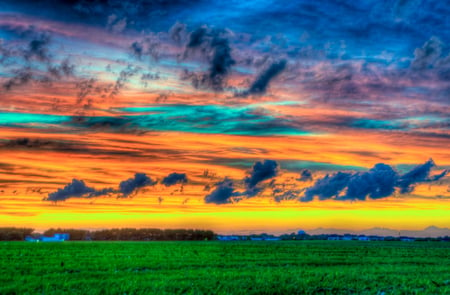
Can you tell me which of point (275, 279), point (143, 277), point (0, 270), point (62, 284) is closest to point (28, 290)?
point (62, 284)

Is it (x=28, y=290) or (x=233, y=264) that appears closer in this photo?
(x=28, y=290)

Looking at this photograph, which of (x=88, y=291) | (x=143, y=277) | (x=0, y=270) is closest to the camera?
(x=88, y=291)

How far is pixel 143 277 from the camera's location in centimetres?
3136

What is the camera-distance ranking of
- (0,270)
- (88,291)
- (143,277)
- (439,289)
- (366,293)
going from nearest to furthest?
1. (88,291)
2. (366,293)
3. (439,289)
4. (143,277)
5. (0,270)

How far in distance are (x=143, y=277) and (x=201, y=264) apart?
12.9m

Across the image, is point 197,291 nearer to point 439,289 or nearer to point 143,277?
point 143,277

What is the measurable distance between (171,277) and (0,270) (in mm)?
13385

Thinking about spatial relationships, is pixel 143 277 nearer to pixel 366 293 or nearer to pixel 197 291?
pixel 197 291

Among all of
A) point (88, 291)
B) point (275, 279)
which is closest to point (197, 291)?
point (88, 291)

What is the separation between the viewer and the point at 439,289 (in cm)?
2909

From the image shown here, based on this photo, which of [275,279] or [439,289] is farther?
[275,279]

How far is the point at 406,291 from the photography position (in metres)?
28.5

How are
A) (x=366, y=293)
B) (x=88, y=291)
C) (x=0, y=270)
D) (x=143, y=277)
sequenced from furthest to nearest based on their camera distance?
(x=0, y=270) < (x=143, y=277) < (x=366, y=293) < (x=88, y=291)

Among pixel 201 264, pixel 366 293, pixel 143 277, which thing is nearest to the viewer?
pixel 366 293
